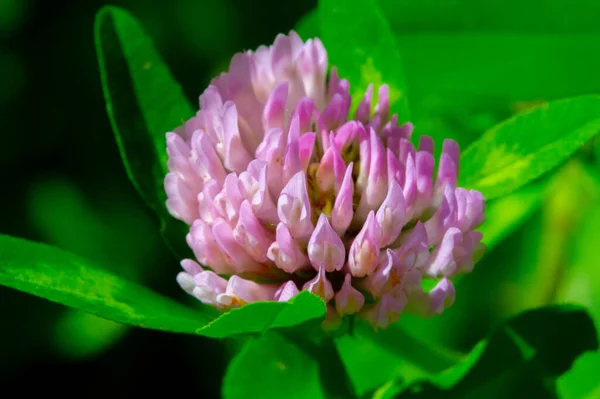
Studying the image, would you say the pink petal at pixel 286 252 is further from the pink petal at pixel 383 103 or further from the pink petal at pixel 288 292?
the pink petal at pixel 383 103

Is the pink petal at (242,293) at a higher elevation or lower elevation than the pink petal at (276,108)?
lower

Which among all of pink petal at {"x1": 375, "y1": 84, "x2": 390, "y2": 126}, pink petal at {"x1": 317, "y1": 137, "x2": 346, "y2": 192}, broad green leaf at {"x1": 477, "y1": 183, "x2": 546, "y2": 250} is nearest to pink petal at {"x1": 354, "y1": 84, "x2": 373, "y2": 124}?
pink petal at {"x1": 375, "y1": 84, "x2": 390, "y2": 126}

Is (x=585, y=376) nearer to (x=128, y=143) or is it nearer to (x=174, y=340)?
(x=128, y=143)

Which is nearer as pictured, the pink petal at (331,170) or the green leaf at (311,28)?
the pink petal at (331,170)

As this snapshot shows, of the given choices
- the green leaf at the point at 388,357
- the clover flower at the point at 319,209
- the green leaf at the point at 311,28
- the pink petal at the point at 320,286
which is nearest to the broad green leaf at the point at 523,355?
the green leaf at the point at 388,357

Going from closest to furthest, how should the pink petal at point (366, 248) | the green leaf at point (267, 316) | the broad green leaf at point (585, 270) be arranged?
the green leaf at point (267, 316) → the pink petal at point (366, 248) → the broad green leaf at point (585, 270)

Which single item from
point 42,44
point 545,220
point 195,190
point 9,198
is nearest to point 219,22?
point 42,44

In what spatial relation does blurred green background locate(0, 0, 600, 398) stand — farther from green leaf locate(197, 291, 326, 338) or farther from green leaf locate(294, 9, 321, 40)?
green leaf locate(197, 291, 326, 338)

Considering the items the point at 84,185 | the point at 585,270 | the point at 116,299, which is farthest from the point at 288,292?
the point at 84,185
